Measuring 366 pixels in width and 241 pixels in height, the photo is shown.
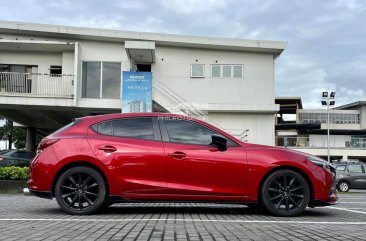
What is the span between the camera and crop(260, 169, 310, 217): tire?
22.7 ft

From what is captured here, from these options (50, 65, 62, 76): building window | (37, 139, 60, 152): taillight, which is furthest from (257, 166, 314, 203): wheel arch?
(50, 65, 62, 76): building window

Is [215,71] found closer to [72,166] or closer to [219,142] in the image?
[219,142]

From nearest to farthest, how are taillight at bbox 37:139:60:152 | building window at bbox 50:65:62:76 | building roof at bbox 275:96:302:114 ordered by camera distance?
taillight at bbox 37:139:60:152, building window at bbox 50:65:62:76, building roof at bbox 275:96:302:114

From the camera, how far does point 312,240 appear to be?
15.9 feet

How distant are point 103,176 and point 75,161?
471mm

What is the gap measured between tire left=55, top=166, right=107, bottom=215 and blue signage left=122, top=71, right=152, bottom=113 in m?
14.3

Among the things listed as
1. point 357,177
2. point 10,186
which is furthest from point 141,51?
point 357,177

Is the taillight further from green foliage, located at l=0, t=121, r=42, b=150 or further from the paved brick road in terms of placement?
green foliage, located at l=0, t=121, r=42, b=150

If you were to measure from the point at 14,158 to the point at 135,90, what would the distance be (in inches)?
240

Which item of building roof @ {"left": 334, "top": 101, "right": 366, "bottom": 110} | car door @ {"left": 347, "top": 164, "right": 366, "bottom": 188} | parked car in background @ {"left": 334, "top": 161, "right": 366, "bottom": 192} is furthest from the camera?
building roof @ {"left": 334, "top": 101, "right": 366, "bottom": 110}

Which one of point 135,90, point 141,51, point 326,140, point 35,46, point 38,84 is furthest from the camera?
point 326,140

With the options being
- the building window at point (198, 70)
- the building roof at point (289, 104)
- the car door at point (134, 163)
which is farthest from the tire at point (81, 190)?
the building roof at point (289, 104)

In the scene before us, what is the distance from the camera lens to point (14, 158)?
67.8ft

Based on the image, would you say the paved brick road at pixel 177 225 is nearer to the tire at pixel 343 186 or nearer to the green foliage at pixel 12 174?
the green foliage at pixel 12 174
